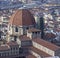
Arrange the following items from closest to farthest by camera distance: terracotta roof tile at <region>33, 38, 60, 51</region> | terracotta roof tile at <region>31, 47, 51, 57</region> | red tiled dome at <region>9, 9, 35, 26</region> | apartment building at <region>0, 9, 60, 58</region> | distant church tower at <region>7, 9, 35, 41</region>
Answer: terracotta roof tile at <region>31, 47, 51, 57</region> < terracotta roof tile at <region>33, 38, 60, 51</region> < apartment building at <region>0, 9, 60, 58</region> < distant church tower at <region>7, 9, 35, 41</region> < red tiled dome at <region>9, 9, 35, 26</region>

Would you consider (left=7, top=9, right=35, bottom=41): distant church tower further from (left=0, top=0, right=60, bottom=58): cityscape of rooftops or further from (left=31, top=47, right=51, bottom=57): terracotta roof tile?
(left=31, top=47, right=51, bottom=57): terracotta roof tile

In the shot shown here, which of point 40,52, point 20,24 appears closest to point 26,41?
point 40,52

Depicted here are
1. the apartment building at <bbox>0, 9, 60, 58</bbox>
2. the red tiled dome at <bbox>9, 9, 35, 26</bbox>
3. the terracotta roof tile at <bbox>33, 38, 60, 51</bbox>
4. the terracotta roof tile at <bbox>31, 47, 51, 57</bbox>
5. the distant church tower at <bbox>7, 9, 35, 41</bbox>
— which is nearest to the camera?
the terracotta roof tile at <bbox>31, 47, 51, 57</bbox>

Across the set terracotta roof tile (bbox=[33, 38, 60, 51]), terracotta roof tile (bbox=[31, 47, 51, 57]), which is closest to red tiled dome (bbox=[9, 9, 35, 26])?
terracotta roof tile (bbox=[33, 38, 60, 51])

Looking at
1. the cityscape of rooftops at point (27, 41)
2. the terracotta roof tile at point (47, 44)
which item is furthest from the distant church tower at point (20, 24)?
the terracotta roof tile at point (47, 44)

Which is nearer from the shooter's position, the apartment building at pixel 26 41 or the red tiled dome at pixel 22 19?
the apartment building at pixel 26 41

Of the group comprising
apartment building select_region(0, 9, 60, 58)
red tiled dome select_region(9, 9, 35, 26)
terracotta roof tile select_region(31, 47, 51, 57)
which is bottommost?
terracotta roof tile select_region(31, 47, 51, 57)

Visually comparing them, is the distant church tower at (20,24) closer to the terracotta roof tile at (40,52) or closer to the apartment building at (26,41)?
the apartment building at (26,41)

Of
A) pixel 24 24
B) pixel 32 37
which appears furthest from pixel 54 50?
pixel 24 24

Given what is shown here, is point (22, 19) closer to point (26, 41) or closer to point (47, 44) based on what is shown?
point (26, 41)

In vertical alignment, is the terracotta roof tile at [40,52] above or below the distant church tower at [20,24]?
below
